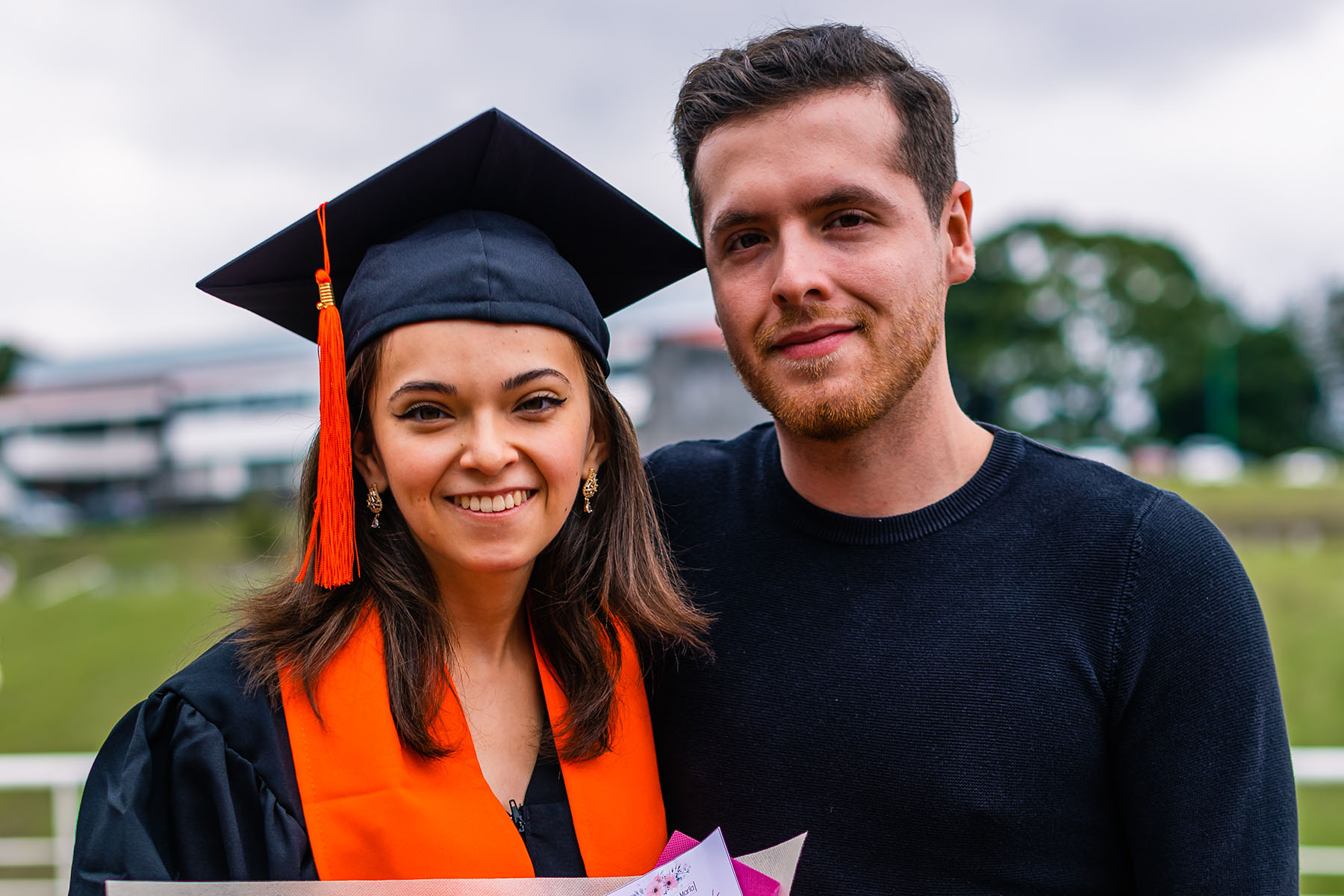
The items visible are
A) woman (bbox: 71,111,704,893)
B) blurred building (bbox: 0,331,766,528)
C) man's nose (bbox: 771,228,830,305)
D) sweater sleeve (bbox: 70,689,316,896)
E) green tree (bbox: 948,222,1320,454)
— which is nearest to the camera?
sweater sleeve (bbox: 70,689,316,896)

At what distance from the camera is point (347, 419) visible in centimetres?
180

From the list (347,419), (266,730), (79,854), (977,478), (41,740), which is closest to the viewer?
(79,854)

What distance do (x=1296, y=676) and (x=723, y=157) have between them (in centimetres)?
2411

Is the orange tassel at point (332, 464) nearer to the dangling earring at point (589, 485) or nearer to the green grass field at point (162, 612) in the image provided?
the dangling earring at point (589, 485)

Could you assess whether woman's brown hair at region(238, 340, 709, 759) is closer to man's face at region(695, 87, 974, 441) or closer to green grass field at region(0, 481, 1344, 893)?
man's face at region(695, 87, 974, 441)

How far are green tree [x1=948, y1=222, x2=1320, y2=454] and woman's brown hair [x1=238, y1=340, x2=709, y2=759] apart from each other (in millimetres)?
50010

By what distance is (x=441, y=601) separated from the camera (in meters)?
1.95

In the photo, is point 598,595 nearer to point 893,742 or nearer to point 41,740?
point 893,742

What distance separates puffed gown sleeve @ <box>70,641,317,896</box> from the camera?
1.50 m

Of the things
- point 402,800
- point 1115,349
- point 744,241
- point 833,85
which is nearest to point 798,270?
point 744,241

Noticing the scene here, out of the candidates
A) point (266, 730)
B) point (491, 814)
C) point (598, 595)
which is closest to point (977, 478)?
point (598, 595)

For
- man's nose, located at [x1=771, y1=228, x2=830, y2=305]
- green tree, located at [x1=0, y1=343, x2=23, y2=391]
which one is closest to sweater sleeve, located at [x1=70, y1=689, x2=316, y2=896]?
man's nose, located at [x1=771, y1=228, x2=830, y2=305]

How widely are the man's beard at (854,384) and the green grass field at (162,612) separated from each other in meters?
13.5

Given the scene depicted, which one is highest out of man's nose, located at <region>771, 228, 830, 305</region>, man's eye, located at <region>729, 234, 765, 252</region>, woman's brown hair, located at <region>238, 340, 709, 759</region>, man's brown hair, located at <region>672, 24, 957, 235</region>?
man's brown hair, located at <region>672, 24, 957, 235</region>
